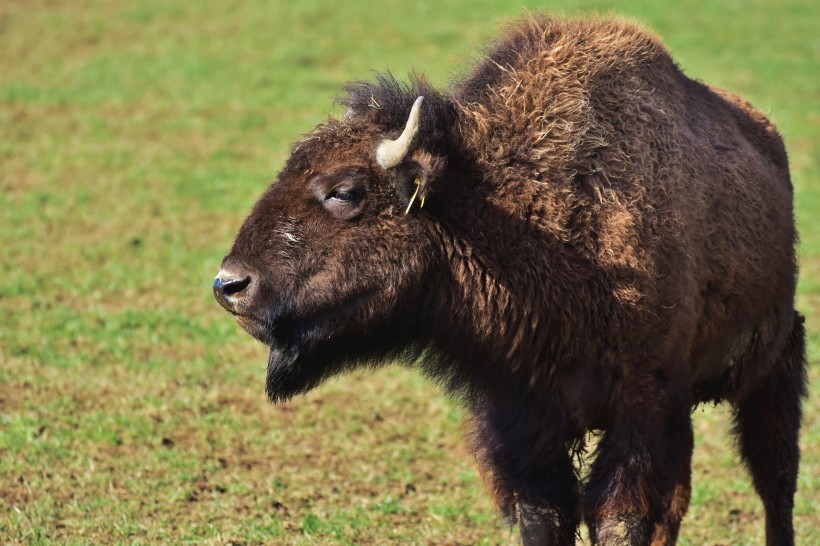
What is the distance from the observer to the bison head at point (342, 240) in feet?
13.9

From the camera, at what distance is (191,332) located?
28.6ft

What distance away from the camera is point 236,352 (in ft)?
27.6

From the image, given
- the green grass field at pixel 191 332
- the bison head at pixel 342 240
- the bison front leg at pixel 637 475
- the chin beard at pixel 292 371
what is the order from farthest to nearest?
the green grass field at pixel 191 332
the chin beard at pixel 292 371
the bison front leg at pixel 637 475
the bison head at pixel 342 240

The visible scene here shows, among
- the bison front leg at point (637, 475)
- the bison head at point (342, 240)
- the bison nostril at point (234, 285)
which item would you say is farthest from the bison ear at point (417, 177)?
the bison front leg at point (637, 475)

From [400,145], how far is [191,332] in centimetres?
493

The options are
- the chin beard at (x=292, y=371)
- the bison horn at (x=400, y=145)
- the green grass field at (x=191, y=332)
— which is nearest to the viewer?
the bison horn at (x=400, y=145)

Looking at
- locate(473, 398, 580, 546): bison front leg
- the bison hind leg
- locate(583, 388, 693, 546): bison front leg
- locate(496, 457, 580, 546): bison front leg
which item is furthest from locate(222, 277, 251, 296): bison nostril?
the bison hind leg

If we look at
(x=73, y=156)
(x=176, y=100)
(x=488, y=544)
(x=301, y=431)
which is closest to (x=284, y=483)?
(x=301, y=431)

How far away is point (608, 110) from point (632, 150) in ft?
0.74

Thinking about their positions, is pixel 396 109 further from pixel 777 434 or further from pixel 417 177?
pixel 777 434

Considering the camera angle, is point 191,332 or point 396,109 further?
point 191,332

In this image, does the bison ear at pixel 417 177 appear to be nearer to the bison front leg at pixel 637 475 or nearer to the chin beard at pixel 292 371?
the chin beard at pixel 292 371

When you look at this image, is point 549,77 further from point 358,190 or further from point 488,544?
point 488,544

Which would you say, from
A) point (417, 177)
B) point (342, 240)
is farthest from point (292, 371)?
point (417, 177)
